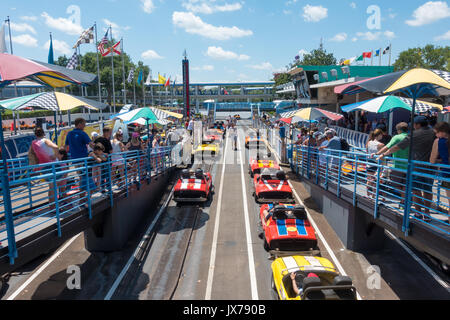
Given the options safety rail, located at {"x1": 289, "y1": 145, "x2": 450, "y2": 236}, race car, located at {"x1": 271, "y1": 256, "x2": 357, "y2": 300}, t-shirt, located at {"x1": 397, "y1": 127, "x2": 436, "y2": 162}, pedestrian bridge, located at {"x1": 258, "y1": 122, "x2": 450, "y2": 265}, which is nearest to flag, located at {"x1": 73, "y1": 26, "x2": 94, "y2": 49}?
pedestrian bridge, located at {"x1": 258, "y1": 122, "x2": 450, "y2": 265}

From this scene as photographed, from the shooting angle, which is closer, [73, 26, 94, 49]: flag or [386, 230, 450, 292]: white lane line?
[386, 230, 450, 292]: white lane line

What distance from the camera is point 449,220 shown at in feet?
19.5

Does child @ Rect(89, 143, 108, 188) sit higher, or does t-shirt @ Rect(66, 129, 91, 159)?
t-shirt @ Rect(66, 129, 91, 159)

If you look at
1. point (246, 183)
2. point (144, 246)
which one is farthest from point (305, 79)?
point (144, 246)

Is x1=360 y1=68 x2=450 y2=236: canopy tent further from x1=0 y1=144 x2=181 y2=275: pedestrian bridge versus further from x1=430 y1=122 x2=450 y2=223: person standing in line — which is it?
x1=0 y1=144 x2=181 y2=275: pedestrian bridge

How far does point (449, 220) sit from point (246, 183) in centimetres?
1116

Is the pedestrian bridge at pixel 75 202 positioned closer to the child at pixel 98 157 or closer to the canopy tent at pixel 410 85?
the child at pixel 98 157

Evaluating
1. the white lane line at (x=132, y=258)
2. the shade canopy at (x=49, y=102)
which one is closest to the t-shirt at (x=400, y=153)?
the white lane line at (x=132, y=258)

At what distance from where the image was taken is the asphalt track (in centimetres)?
752

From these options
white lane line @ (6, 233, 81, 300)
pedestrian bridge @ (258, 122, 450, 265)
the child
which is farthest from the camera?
the child

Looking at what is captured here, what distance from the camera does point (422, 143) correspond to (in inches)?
255

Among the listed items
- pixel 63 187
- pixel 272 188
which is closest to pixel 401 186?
pixel 272 188

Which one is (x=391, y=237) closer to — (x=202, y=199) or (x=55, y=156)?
(x=202, y=199)

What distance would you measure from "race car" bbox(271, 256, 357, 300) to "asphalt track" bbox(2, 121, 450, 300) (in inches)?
39.3
